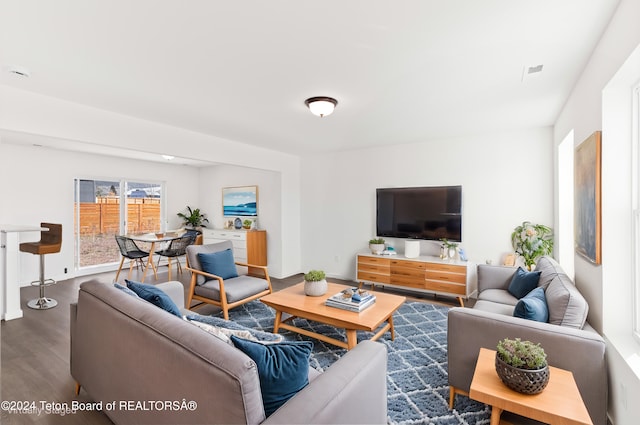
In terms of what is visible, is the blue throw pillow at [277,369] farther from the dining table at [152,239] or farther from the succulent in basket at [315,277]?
the dining table at [152,239]

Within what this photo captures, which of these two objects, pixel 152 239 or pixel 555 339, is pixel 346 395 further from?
pixel 152 239

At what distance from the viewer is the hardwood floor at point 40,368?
197 centimetres

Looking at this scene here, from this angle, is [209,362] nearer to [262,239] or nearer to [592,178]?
[592,178]

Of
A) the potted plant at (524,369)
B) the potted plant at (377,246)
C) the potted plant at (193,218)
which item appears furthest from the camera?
the potted plant at (193,218)

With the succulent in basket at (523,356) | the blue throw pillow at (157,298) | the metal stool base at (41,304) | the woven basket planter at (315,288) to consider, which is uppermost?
the blue throw pillow at (157,298)

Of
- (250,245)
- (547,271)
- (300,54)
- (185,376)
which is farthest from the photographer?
(250,245)

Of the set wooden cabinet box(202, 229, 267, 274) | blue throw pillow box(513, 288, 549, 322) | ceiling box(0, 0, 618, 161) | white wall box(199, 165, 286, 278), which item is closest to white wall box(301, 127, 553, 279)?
white wall box(199, 165, 286, 278)

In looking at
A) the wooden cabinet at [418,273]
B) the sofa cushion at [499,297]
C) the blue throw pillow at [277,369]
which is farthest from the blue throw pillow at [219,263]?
the sofa cushion at [499,297]

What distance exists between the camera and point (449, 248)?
449 cm

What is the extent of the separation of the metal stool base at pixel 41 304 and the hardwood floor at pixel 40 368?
0.21ft

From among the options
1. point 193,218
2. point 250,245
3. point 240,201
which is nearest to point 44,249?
point 250,245

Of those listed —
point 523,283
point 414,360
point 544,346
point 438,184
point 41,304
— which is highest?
point 438,184

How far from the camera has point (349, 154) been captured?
18.1 ft

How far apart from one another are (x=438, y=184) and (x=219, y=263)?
135 inches
